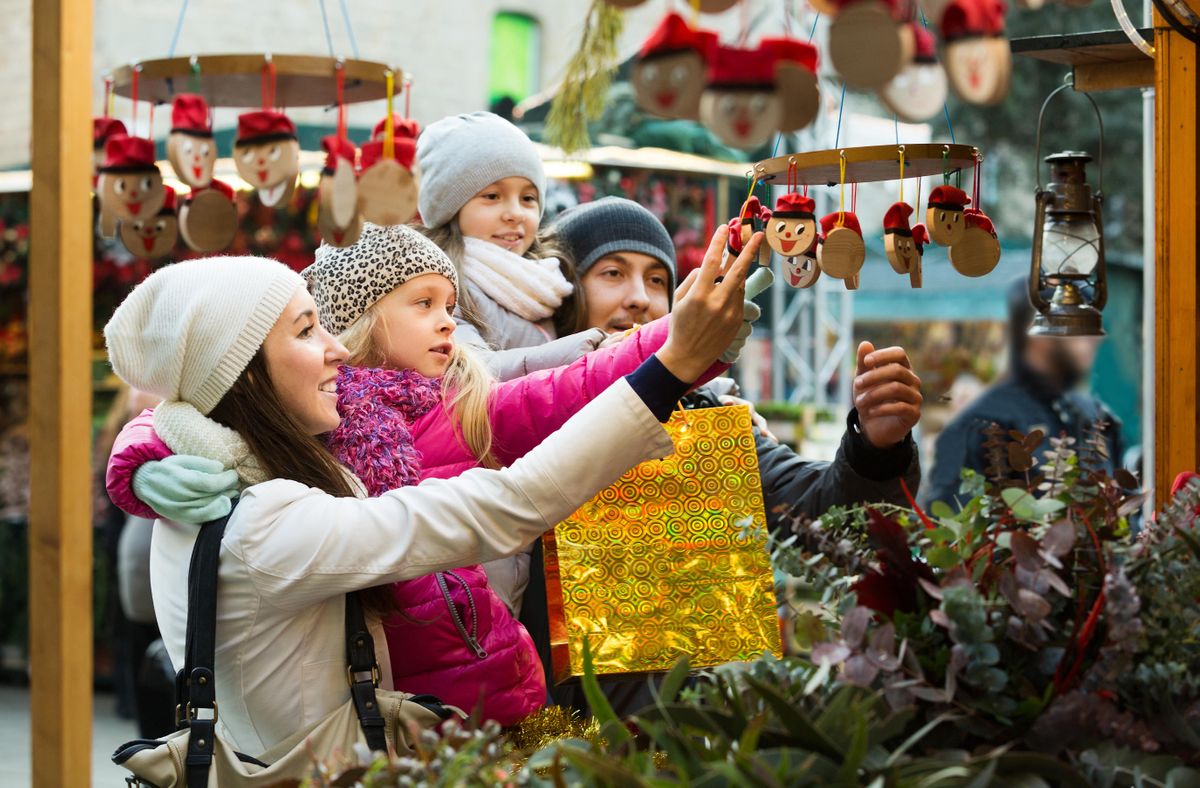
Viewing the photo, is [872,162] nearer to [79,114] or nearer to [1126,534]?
[1126,534]

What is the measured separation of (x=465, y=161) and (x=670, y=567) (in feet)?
3.00

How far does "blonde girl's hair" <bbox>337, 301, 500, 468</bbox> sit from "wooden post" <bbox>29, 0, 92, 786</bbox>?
0.72m

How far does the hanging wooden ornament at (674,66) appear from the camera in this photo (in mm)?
1347

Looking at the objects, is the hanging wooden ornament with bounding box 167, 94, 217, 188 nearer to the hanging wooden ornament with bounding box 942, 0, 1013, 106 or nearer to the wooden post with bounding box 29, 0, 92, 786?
the wooden post with bounding box 29, 0, 92, 786

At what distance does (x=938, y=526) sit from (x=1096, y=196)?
1.63m

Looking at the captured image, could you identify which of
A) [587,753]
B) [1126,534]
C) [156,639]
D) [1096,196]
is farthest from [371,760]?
[156,639]

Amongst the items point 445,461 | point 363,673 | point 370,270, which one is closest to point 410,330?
point 370,270

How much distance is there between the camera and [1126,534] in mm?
1570

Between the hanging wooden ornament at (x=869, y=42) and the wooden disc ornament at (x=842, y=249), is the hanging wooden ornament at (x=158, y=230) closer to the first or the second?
the wooden disc ornament at (x=842, y=249)

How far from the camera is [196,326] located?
1.90 meters

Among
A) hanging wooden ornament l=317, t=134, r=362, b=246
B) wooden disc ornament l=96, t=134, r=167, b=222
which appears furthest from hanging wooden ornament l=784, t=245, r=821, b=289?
wooden disc ornament l=96, t=134, r=167, b=222

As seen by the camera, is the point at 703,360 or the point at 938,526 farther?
the point at 703,360

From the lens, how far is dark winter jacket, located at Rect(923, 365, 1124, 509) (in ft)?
16.9

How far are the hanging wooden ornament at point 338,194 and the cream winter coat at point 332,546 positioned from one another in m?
0.37
